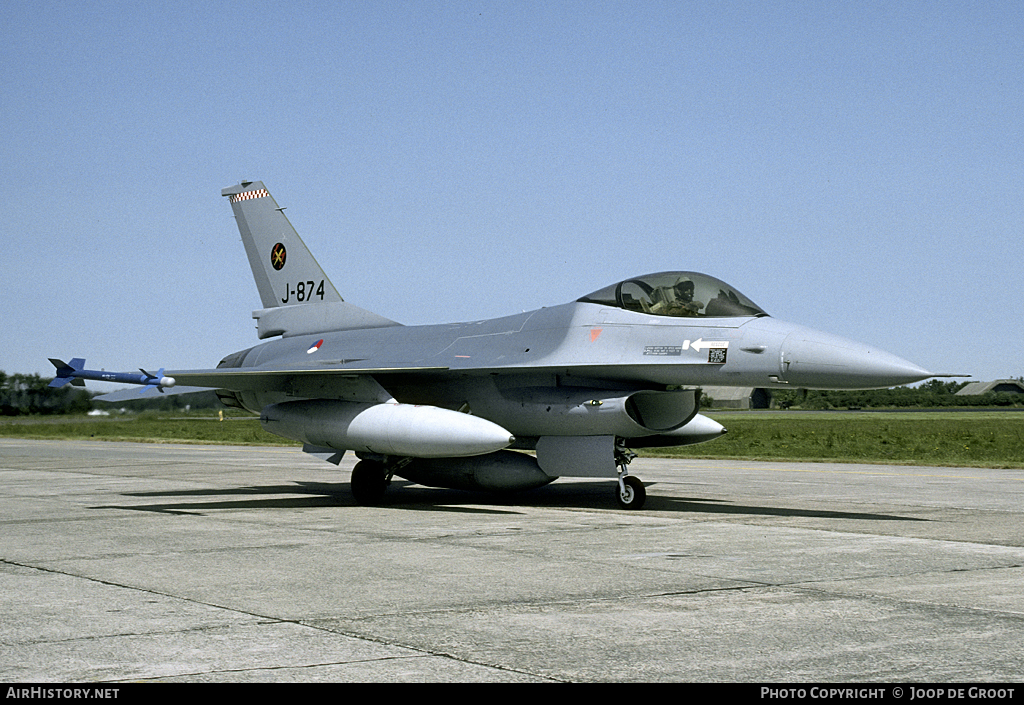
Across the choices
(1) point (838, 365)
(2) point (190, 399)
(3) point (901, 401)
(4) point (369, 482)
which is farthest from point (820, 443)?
(3) point (901, 401)

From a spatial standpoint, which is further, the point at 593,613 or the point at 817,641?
the point at 593,613

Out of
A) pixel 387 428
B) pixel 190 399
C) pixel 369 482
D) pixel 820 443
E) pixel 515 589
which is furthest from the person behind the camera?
pixel 820 443

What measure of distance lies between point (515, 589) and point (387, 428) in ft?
20.2

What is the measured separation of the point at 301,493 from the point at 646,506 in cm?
556

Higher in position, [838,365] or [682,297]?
[682,297]

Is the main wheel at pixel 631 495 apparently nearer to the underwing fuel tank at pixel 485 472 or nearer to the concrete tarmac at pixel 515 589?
the concrete tarmac at pixel 515 589

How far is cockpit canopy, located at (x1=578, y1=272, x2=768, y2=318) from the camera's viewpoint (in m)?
12.0

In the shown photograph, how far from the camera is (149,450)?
3025 cm

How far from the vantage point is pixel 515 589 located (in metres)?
6.68

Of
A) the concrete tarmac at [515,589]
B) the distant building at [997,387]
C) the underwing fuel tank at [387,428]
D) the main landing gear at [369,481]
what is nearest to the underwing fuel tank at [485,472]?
the concrete tarmac at [515,589]

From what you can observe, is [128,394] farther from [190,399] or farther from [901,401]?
[901,401]

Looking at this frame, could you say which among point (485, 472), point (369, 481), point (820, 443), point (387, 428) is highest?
point (387, 428)
